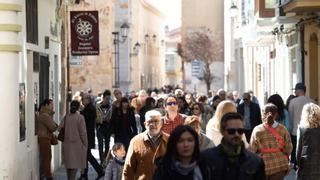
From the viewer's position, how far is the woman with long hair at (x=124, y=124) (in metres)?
19.0

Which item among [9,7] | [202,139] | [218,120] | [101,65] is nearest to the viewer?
[202,139]

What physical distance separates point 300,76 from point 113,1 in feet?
106

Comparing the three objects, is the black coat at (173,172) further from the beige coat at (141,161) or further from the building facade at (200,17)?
the building facade at (200,17)

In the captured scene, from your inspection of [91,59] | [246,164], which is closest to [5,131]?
[246,164]

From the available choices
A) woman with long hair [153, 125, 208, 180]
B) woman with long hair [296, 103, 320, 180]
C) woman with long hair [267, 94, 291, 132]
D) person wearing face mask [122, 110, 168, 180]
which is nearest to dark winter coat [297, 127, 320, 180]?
woman with long hair [296, 103, 320, 180]

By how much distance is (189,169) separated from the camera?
728 centimetres

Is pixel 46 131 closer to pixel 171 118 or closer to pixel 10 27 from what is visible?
pixel 10 27

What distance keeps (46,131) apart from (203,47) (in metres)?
49.0

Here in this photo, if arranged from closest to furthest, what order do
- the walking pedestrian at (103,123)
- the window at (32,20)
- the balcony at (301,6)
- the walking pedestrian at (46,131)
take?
the window at (32,20) < the walking pedestrian at (46,131) < the walking pedestrian at (103,123) < the balcony at (301,6)

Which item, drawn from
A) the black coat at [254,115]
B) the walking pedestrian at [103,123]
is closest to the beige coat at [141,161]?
the black coat at [254,115]

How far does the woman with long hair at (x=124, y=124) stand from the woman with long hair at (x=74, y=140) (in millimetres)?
1571

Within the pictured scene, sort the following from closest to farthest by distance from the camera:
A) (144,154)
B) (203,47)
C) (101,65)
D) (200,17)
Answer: (144,154) → (101,65) → (203,47) → (200,17)

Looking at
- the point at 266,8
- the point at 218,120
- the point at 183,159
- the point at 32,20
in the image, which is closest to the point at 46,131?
the point at 32,20

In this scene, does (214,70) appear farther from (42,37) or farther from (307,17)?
(42,37)
